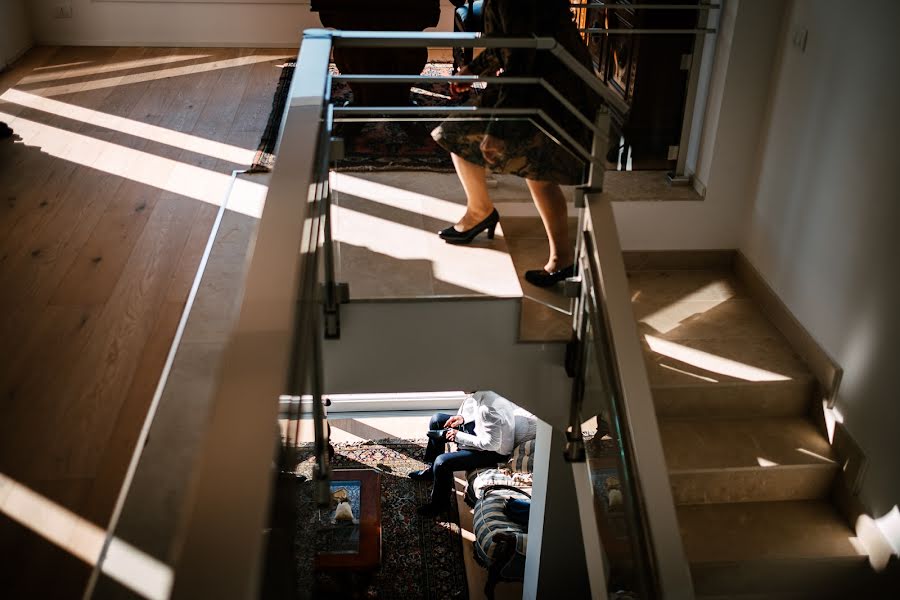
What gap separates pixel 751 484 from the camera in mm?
3449

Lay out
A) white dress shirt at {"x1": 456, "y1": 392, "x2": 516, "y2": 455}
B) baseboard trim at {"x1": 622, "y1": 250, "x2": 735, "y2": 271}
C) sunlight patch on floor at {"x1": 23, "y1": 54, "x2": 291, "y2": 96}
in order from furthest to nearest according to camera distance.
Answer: white dress shirt at {"x1": 456, "y1": 392, "x2": 516, "y2": 455}, sunlight patch on floor at {"x1": 23, "y1": 54, "x2": 291, "y2": 96}, baseboard trim at {"x1": 622, "y1": 250, "x2": 735, "y2": 271}

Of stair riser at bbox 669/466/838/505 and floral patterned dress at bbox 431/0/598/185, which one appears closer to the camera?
floral patterned dress at bbox 431/0/598/185

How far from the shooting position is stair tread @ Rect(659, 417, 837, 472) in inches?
136

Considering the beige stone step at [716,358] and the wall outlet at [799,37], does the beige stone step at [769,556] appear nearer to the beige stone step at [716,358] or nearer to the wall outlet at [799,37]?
the beige stone step at [716,358]

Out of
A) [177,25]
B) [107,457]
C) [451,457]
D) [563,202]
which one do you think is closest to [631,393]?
[563,202]

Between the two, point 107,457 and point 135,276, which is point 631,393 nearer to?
point 107,457

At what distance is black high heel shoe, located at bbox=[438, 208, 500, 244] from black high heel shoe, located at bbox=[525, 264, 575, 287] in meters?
0.21

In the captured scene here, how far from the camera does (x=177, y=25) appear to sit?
695 cm

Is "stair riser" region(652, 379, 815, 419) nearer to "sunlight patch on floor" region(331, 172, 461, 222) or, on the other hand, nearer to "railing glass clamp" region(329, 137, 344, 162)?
"sunlight patch on floor" region(331, 172, 461, 222)

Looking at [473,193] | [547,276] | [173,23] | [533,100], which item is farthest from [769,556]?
[173,23]

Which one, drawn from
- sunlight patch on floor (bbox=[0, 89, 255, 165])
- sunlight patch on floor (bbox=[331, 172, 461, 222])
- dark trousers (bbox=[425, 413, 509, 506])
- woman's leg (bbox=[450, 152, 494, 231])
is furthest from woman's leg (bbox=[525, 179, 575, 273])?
dark trousers (bbox=[425, 413, 509, 506])

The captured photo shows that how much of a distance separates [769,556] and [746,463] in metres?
0.38

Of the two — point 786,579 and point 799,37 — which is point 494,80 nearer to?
point 799,37

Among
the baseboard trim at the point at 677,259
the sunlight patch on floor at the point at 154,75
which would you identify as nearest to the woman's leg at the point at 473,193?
the baseboard trim at the point at 677,259
